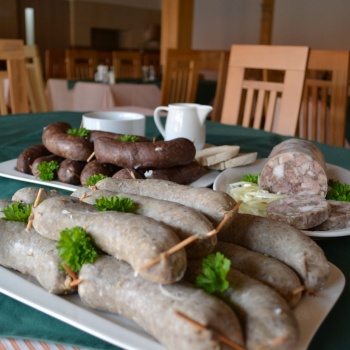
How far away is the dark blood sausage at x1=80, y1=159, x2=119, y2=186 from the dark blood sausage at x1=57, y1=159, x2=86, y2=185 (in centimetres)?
3

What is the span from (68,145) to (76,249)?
2.16ft

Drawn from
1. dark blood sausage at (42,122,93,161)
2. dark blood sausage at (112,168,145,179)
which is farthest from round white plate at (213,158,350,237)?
dark blood sausage at (42,122,93,161)

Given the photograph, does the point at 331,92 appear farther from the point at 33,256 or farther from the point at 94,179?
the point at 33,256

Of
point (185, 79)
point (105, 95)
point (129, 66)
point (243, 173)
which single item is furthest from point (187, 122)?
point (129, 66)

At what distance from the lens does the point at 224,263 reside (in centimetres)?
55

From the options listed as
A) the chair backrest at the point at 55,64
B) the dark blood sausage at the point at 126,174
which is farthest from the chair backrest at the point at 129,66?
the dark blood sausage at the point at 126,174

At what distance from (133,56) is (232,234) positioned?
19.7 feet

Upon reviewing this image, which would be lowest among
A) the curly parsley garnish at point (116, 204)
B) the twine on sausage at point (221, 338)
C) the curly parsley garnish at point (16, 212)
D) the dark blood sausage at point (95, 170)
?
the dark blood sausage at point (95, 170)

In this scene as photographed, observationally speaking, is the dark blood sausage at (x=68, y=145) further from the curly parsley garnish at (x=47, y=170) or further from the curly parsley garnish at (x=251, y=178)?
the curly parsley garnish at (x=251, y=178)

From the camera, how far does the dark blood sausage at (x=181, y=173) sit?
115cm

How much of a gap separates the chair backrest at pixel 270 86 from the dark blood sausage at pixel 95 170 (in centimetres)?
125

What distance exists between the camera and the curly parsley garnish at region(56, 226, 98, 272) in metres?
0.60

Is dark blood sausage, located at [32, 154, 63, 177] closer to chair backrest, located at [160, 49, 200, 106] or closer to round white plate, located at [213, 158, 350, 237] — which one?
round white plate, located at [213, 158, 350, 237]

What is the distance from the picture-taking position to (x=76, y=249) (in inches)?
23.5
